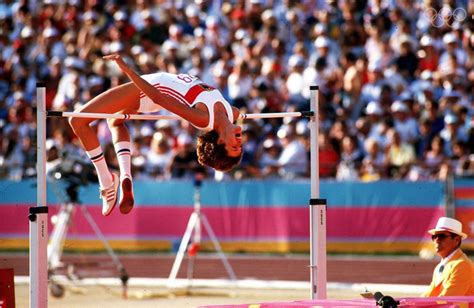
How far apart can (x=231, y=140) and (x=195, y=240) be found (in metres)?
6.17

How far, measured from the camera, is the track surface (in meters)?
14.7

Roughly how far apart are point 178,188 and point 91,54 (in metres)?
3.98

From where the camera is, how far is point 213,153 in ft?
29.8

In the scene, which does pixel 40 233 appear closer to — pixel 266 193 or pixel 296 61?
pixel 266 193

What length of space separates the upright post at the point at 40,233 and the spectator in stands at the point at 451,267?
304cm

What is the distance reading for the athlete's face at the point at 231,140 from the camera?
354 inches

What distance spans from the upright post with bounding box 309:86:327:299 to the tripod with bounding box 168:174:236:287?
4917 mm

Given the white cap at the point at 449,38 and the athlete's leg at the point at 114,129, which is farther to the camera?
the white cap at the point at 449,38

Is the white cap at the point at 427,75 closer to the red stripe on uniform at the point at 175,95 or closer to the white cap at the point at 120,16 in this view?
the white cap at the point at 120,16

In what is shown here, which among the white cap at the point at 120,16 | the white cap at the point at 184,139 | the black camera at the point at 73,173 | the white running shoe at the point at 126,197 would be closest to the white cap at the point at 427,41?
the white cap at the point at 184,139

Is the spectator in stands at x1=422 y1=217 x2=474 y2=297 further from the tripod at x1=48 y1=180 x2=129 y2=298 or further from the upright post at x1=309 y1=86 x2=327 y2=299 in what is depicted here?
the tripod at x1=48 y1=180 x2=129 y2=298

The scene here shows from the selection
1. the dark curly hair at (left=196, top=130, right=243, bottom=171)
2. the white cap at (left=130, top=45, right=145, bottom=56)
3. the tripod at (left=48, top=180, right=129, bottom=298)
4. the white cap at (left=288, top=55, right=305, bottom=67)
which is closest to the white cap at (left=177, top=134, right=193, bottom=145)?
the white cap at (left=288, top=55, right=305, bottom=67)

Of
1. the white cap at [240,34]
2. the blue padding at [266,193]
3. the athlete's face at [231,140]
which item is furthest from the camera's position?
the white cap at [240,34]

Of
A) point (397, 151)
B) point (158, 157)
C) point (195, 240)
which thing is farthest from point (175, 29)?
point (397, 151)
